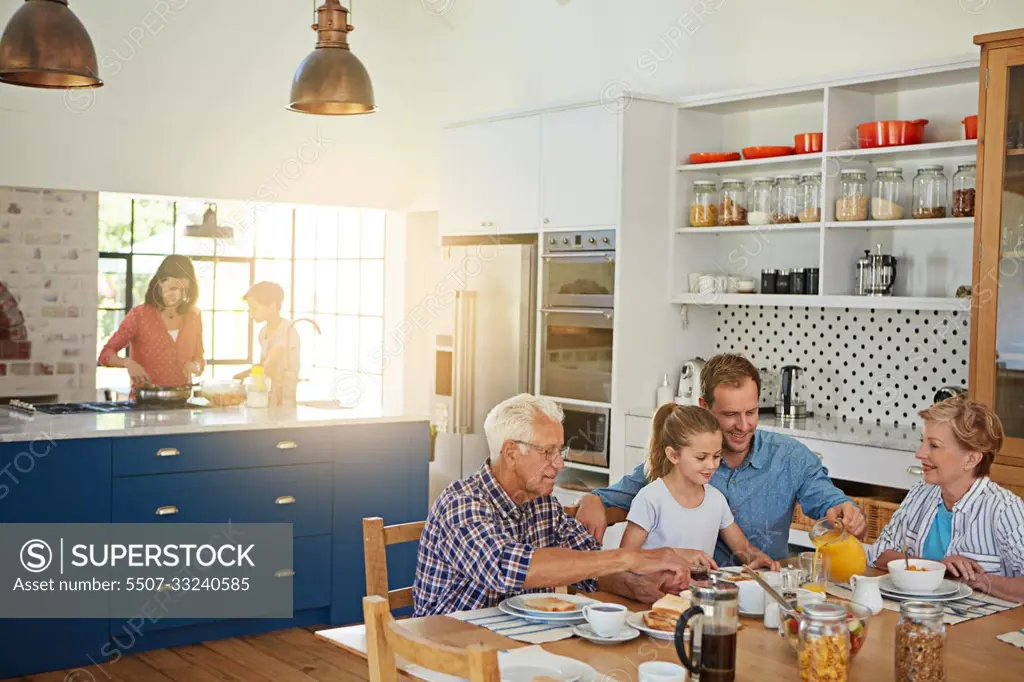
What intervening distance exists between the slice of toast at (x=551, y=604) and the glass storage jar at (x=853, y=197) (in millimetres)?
2908

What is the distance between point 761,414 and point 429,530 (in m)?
3.01

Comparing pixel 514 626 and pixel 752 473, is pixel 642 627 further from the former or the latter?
pixel 752 473

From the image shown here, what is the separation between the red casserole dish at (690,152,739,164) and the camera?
5.29 m

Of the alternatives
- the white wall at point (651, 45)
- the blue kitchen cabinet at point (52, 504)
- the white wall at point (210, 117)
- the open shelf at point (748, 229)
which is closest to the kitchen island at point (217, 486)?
the blue kitchen cabinet at point (52, 504)

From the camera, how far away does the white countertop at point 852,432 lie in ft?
14.5

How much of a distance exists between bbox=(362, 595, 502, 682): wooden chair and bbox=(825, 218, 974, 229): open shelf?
3.30 m

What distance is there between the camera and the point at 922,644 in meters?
1.88

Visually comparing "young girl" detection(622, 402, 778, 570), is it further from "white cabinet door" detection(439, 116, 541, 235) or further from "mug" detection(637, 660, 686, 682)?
"white cabinet door" detection(439, 116, 541, 235)

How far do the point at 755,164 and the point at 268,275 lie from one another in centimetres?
519

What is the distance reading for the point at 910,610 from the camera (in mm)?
1910

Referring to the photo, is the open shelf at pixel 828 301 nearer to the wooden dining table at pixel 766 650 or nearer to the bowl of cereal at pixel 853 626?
the wooden dining table at pixel 766 650

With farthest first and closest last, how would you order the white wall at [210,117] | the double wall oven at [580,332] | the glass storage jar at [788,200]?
the white wall at [210,117]
the double wall oven at [580,332]
the glass storage jar at [788,200]

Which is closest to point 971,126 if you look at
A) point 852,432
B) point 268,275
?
point 852,432

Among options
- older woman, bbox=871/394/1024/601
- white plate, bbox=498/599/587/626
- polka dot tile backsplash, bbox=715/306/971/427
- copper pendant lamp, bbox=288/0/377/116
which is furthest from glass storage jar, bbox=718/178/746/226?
white plate, bbox=498/599/587/626
